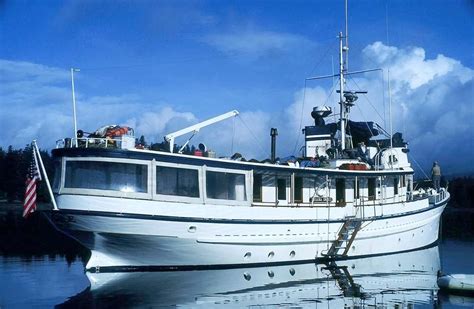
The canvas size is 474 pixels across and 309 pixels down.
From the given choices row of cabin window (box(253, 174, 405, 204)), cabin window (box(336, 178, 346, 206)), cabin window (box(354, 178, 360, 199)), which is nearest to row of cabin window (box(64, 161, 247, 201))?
row of cabin window (box(253, 174, 405, 204))

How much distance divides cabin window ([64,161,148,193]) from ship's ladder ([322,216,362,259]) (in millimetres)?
9160

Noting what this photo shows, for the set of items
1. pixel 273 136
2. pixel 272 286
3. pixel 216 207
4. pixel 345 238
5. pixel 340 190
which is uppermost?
pixel 273 136

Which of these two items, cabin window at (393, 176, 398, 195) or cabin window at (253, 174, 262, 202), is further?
cabin window at (393, 176, 398, 195)

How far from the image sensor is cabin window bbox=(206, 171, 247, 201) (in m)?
21.3

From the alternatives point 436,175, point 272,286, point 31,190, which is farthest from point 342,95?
point 31,190

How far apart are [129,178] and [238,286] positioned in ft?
17.2

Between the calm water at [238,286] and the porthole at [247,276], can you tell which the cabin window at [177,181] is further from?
the porthole at [247,276]

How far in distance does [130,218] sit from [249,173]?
17.7ft

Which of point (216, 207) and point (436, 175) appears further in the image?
point (436, 175)

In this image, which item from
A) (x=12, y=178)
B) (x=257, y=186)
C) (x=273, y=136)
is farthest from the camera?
(x=12, y=178)

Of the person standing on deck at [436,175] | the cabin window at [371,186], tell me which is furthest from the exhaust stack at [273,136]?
the person standing on deck at [436,175]

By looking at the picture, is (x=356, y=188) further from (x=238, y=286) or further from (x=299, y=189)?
(x=238, y=286)

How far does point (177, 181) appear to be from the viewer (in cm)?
2055

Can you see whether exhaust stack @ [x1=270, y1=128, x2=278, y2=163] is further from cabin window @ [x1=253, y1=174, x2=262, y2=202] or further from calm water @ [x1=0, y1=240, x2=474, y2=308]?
calm water @ [x1=0, y1=240, x2=474, y2=308]
